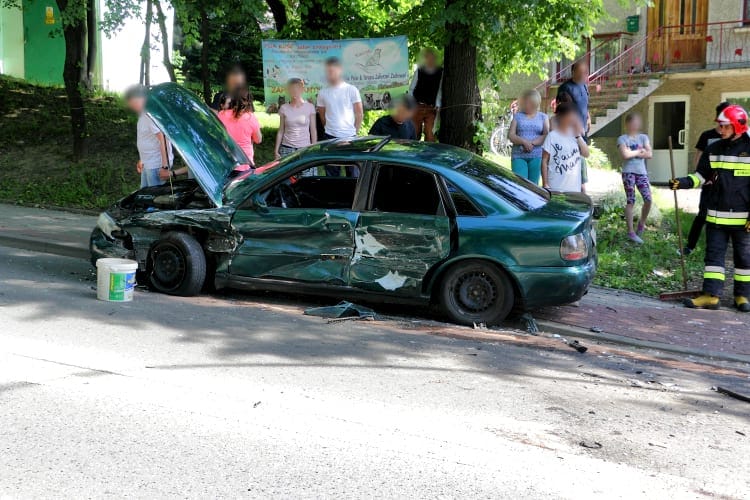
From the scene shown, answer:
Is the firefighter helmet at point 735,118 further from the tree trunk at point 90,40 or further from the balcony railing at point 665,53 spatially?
the tree trunk at point 90,40

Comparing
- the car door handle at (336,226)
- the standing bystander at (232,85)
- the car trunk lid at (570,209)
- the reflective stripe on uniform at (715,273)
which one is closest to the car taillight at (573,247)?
the car trunk lid at (570,209)

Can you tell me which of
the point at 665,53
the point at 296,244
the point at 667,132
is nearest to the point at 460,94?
the point at 296,244

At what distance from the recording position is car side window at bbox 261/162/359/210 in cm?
789

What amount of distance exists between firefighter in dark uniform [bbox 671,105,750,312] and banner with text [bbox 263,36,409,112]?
4.87 m

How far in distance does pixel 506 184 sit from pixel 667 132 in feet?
59.1

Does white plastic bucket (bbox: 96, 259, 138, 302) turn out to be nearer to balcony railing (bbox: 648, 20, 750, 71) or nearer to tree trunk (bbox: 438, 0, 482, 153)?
tree trunk (bbox: 438, 0, 482, 153)

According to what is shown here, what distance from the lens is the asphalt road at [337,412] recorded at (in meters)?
4.09

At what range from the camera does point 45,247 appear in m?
10.3

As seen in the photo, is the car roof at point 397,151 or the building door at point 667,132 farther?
the building door at point 667,132

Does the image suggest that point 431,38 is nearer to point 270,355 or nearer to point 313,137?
point 313,137

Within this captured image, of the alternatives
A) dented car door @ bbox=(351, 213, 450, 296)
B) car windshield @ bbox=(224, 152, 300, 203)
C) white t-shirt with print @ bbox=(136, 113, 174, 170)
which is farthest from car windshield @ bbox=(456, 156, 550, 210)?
white t-shirt with print @ bbox=(136, 113, 174, 170)

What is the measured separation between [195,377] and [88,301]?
253 cm

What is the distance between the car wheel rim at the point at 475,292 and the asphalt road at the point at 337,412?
0.85ft

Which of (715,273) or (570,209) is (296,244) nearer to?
(570,209)
